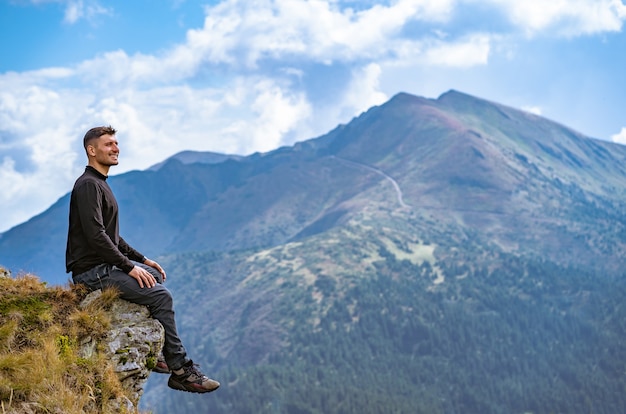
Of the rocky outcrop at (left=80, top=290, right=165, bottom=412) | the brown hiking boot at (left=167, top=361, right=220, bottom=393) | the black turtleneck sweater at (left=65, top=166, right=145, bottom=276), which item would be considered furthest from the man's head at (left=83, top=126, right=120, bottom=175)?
the brown hiking boot at (left=167, top=361, right=220, bottom=393)

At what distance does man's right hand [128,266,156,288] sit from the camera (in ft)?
41.9

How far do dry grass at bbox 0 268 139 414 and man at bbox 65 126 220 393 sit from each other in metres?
0.50

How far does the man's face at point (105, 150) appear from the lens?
1316 centimetres

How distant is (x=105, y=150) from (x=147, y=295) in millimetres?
3345

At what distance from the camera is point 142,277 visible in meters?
12.9

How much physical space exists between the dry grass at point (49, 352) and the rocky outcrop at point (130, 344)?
185 millimetres

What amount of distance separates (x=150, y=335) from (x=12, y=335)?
2.70 metres

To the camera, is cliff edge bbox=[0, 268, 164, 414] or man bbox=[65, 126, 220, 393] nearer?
cliff edge bbox=[0, 268, 164, 414]

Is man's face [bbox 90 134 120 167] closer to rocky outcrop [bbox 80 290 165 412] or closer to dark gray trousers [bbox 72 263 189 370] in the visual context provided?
dark gray trousers [bbox 72 263 189 370]

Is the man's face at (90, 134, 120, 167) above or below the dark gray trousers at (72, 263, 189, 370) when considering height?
above

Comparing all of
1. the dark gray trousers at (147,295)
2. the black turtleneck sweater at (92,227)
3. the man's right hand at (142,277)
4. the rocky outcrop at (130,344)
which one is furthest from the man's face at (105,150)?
the rocky outcrop at (130,344)

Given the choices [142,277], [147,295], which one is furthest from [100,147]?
[147,295]

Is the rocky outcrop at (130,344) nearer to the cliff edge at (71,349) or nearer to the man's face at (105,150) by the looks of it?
the cliff edge at (71,349)

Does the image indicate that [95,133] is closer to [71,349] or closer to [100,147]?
[100,147]
